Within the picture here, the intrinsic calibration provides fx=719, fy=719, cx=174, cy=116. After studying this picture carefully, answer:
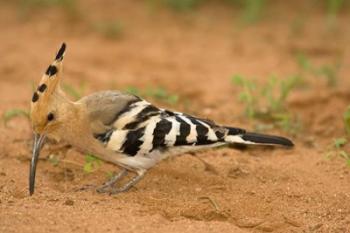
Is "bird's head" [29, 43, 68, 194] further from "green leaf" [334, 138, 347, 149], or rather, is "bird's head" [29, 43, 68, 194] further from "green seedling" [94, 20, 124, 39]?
"green seedling" [94, 20, 124, 39]

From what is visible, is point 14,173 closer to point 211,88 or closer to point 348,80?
point 211,88

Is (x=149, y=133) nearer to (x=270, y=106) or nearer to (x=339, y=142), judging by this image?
(x=339, y=142)

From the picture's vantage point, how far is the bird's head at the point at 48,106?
14.5ft

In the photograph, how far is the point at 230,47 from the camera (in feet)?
26.4

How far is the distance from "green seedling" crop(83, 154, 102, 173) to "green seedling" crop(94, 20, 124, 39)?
324 centimetres

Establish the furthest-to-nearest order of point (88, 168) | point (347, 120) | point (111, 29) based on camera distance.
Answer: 1. point (111, 29)
2. point (347, 120)
3. point (88, 168)

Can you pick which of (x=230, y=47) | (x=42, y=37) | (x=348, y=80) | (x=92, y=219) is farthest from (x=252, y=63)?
(x=92, y=219)

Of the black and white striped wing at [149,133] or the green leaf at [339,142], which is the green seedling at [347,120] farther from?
the black and white striped wing at [149,133]

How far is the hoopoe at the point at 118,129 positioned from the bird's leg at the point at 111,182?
0.01 m

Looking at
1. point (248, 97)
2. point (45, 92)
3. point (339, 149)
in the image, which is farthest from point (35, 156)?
point (339, 149)

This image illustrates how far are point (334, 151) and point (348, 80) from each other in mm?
1938

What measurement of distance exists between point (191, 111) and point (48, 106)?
1.90m

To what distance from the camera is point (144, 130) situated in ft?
15.0

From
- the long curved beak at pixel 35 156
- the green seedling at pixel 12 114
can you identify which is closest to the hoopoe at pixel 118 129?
the long curved beak at pixel 35 156
